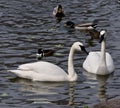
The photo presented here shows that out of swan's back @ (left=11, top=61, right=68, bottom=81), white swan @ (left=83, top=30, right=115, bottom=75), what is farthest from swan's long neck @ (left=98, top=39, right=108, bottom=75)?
swan's back @ (left=11, top=61, right=68, bottom=81)

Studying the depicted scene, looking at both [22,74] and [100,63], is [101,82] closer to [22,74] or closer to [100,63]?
[100,63]

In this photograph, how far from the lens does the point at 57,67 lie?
725 inches

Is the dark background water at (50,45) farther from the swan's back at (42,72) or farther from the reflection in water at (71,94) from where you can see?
the swan's back at (42,72)

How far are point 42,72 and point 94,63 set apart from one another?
8.04 ft

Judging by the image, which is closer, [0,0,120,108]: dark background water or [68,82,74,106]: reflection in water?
[68,82,74,106]: reflection in water

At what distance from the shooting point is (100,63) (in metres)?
19.7

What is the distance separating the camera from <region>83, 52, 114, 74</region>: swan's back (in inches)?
776

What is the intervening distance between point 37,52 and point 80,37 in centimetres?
452

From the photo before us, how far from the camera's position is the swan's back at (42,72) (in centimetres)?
1839

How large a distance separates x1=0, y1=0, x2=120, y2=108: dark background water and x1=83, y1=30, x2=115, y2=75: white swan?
29 centimetres

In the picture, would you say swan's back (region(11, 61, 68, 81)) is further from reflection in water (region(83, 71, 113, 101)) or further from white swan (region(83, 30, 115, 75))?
white swan (region(83, 30, 115, 75))

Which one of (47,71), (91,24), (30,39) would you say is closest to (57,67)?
(47,71)

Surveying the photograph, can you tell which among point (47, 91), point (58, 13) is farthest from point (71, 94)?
point (58, 13)

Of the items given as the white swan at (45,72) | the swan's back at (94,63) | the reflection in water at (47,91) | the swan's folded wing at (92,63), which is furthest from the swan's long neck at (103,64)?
the reflection in water at (47,91)
